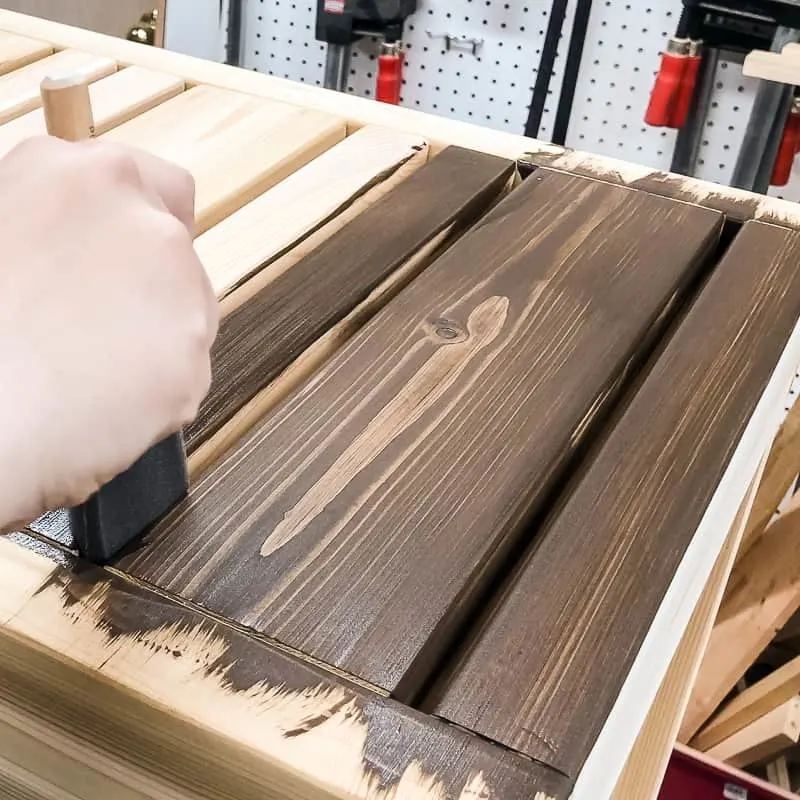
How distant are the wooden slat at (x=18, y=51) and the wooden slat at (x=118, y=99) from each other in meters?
0.07

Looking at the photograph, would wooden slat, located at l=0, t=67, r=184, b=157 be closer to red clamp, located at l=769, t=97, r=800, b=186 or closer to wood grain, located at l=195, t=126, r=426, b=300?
wood grain, located at l=195, t=126, r=426, b=300

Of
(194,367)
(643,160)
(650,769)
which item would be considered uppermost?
(194,367)

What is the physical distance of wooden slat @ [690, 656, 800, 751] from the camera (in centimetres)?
114

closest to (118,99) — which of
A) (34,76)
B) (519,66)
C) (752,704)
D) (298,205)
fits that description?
(34,76)

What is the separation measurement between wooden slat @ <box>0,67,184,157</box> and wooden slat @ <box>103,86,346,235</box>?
0.01 m

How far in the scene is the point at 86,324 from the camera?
0.27 m

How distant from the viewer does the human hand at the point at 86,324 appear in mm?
261

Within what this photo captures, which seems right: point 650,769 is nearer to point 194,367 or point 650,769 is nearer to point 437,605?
point 437,605

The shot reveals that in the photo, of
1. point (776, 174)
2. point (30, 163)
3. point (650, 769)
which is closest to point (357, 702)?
point (30, 163)

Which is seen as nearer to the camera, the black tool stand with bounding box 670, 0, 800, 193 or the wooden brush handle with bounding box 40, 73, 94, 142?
the wooden brush handle with bounding box 40, 73, 94, 142

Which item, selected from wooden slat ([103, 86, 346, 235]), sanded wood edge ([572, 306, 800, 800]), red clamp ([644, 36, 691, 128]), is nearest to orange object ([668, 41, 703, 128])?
red clamp ([644, 36, 691, 128])

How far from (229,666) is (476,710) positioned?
0.09m

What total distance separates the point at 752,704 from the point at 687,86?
2.69 feet

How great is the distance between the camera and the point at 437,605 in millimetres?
384
